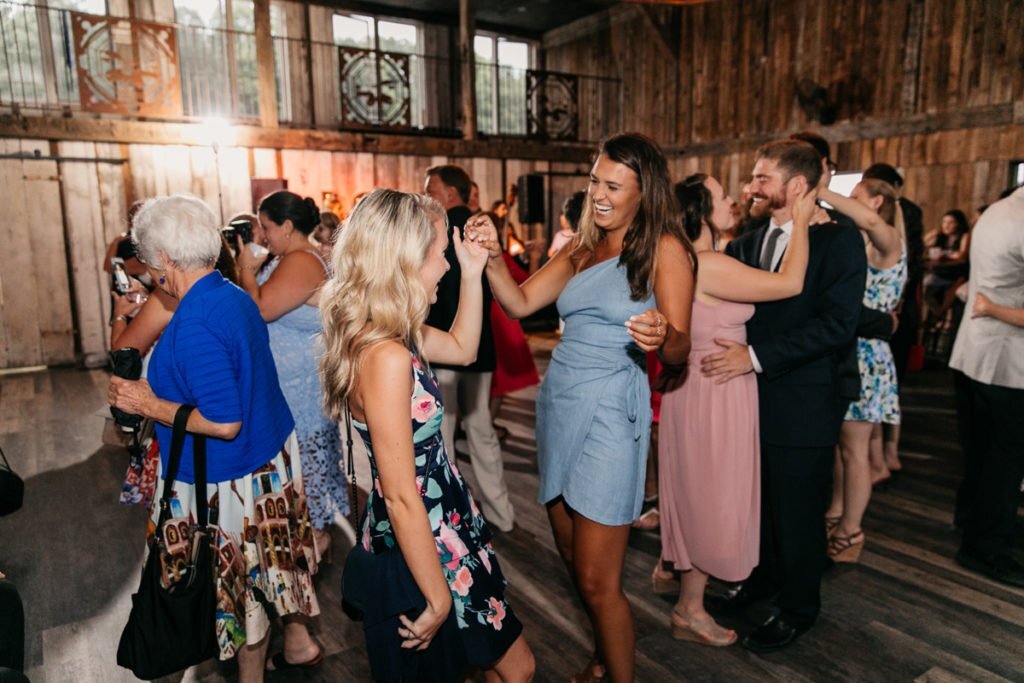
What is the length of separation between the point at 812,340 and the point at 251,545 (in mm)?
1933

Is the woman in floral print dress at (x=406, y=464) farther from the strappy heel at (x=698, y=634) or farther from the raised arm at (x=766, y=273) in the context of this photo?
the strappy heel at (x=698, y=634)

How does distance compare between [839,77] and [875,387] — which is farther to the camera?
[839,77]

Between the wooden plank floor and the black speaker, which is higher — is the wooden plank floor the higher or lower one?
the lower one

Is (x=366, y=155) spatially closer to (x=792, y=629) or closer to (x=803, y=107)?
(x=803, y=107)

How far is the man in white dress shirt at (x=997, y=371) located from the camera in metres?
2.81

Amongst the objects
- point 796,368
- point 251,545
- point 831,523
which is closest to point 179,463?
point 251,545

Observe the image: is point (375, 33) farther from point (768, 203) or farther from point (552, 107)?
point (768, 203)


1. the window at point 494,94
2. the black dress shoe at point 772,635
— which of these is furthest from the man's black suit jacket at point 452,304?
the window at point 494,94

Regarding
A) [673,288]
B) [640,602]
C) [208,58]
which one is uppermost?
[208,58]

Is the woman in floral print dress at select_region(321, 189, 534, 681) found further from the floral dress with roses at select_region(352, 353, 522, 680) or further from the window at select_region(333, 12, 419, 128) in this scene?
the window at select_region(333, 12, 419, 128)

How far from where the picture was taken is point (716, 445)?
2.38 m

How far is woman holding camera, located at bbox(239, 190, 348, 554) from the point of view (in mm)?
2805

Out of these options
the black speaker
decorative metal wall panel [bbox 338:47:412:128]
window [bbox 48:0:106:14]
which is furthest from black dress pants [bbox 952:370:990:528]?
window [bbox 48:0:106:14]

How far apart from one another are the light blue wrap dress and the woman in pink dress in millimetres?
458
